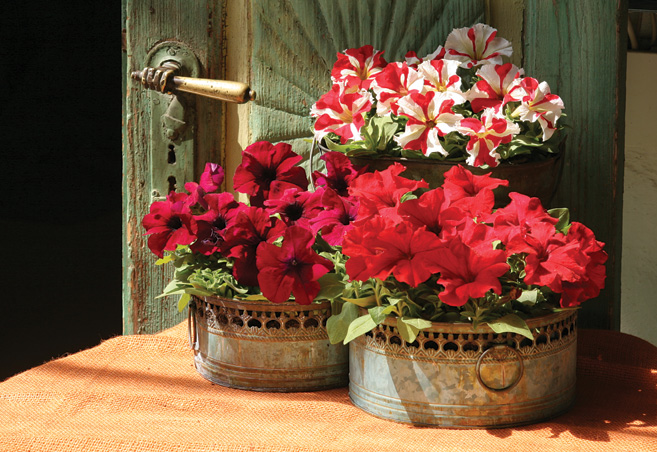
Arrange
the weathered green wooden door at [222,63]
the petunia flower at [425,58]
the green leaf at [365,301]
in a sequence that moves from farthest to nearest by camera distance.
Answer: the weathered green wooden door at [222,63] < the petunia flower at [425,58] < the green leaf at [365,301]

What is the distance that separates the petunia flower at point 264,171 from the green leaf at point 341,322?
0.26 metres

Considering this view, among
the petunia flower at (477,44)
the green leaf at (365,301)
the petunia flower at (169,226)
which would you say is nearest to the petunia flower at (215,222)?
the petunia flower at (169,226)

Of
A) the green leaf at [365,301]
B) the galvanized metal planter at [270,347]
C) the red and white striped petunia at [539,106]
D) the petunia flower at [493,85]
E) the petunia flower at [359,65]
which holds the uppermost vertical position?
the petunia flower at [359,65]

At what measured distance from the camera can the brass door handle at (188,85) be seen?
1.55m

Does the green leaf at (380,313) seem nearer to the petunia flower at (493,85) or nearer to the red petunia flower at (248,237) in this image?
the red petunia flower at (248,237)

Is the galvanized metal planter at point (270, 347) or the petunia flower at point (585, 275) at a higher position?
the petunia flower at point (585, 275)

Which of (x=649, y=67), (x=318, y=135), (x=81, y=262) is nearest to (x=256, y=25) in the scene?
(x=318, y=135)

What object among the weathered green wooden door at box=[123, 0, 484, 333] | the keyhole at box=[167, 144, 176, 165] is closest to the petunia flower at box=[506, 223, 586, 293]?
the weathered green wooden door at box=[123, 0, 484, 333]

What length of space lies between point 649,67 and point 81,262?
2297 mm

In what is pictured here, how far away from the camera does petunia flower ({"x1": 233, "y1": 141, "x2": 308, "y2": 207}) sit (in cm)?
136

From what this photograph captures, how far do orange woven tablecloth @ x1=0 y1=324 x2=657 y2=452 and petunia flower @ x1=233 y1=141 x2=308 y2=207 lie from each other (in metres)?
0.32

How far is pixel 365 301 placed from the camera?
45.6 inches

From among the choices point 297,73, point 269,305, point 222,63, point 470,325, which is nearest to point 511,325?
point 470,325

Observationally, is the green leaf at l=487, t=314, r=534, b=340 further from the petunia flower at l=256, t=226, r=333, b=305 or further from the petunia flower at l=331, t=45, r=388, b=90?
the petunia flower at l=331, t=45, r=388, b=90
